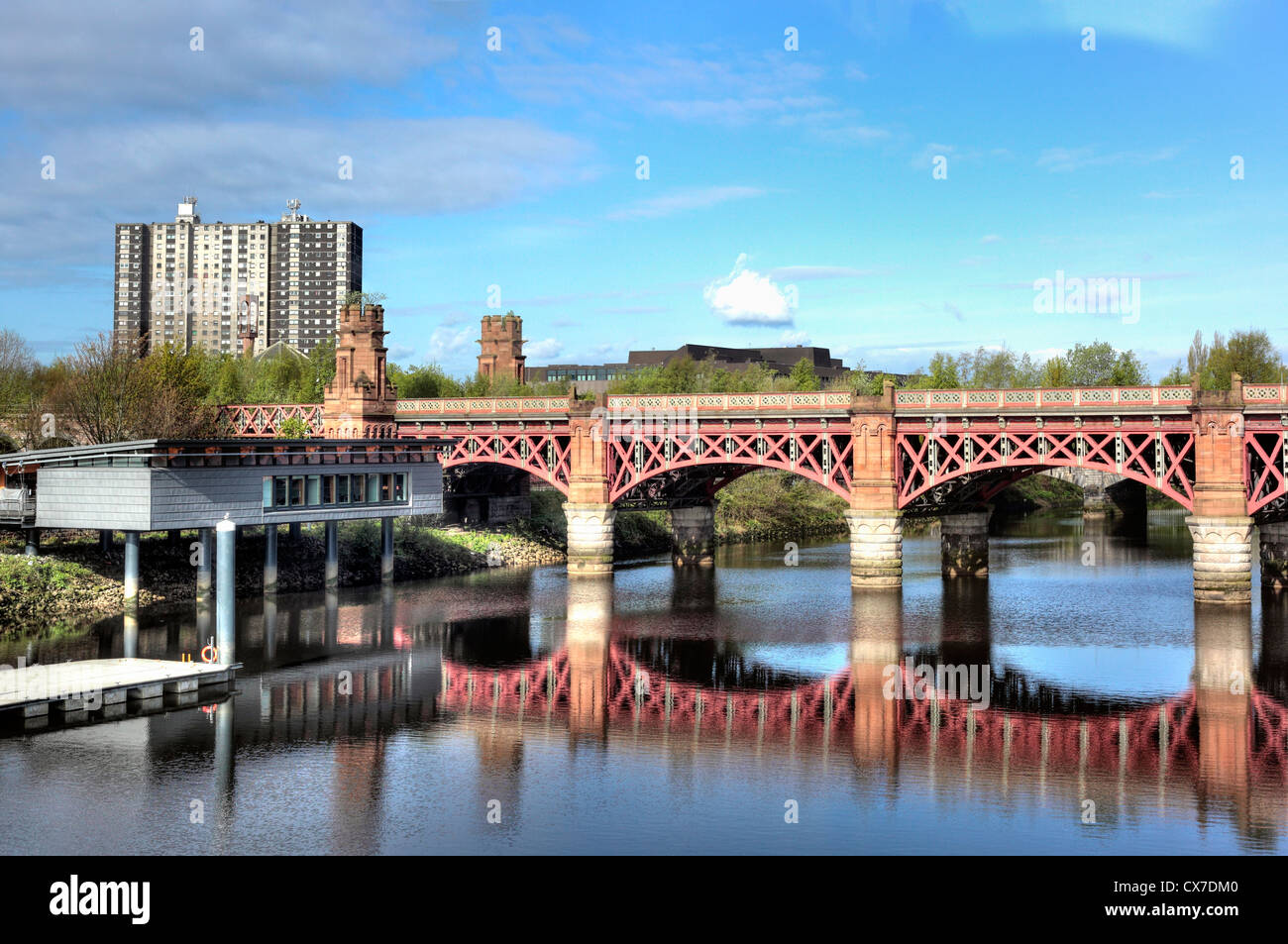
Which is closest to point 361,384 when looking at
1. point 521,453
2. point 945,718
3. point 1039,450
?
point 521,453

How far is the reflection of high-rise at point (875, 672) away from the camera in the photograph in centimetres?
4038

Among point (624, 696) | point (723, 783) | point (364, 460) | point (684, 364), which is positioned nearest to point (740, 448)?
point (364, 460)

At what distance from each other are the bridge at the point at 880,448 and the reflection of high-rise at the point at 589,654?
989cm

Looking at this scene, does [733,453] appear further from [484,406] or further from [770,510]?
[770,510]

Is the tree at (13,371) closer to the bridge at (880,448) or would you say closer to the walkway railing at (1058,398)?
the bridge at (880,448)

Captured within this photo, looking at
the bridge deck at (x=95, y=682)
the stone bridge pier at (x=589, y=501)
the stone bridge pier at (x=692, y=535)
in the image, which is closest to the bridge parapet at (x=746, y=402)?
the stone bridge pier at (x=589, y=501)

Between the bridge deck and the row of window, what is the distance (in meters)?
22.0

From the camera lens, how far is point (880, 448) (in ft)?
252

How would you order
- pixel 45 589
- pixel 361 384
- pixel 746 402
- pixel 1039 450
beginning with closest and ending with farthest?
pixel 45 589
pixel 1039 450
pixel 746 402
pixel 361 384

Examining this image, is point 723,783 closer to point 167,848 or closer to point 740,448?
point 167,848

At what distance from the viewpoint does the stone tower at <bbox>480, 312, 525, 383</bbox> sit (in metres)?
141

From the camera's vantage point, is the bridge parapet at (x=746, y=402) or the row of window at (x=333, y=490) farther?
the bridge parapet at (x=746, y=402)

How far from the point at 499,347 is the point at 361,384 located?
45.0 meters
